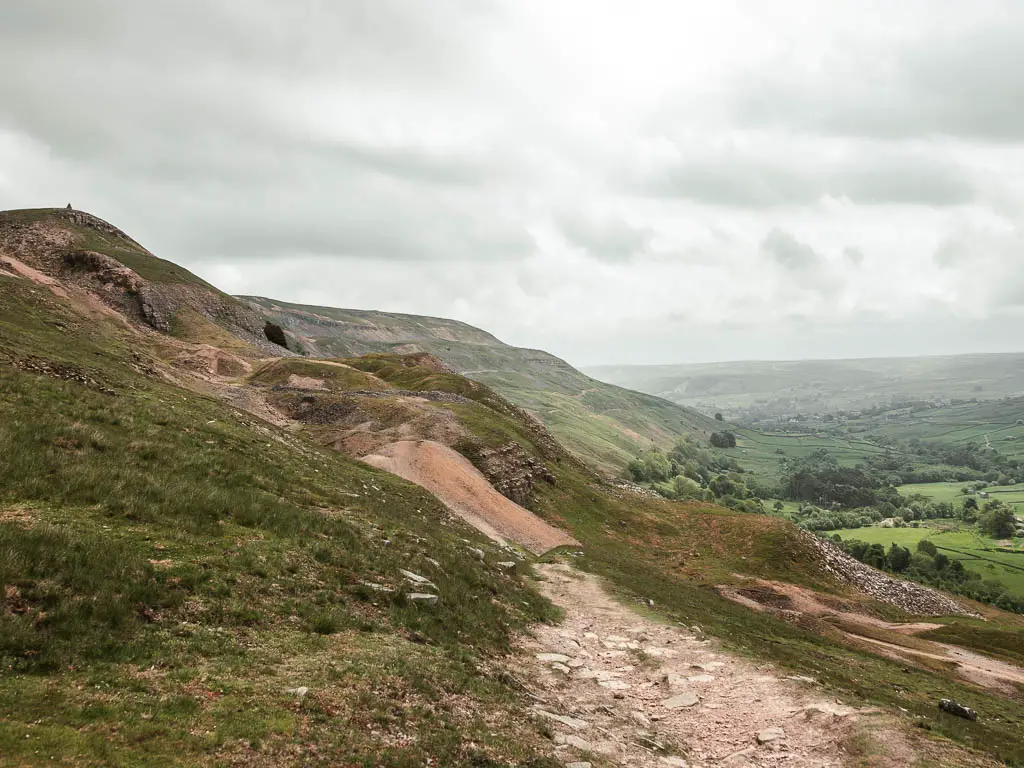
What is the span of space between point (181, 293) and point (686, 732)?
138 meters

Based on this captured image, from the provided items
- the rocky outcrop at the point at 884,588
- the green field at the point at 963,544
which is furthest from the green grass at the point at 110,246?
the green field at the point at 963,544

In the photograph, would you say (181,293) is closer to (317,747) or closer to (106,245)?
(106,245)

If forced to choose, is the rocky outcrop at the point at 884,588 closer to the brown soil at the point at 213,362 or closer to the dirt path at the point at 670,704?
the dirt path at the point at 670,704

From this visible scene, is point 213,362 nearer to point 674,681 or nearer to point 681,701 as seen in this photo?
point 674,681

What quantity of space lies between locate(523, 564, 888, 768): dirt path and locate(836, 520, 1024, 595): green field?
135850mm

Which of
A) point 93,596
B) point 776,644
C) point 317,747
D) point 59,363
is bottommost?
point 776,644

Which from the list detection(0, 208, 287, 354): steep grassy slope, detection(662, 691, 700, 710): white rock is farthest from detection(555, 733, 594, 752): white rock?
detection(0, 208, 287, 354): steep grassy slope

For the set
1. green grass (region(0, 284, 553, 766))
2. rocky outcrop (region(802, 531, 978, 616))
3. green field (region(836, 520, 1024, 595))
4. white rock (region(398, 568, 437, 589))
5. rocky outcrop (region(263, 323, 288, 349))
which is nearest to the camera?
green grass (region(0, 284, 553, 766))

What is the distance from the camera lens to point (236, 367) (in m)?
91.2

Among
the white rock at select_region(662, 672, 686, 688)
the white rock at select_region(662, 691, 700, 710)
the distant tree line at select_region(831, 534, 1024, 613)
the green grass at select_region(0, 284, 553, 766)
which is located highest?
the green grass at select_region(0, 284, 553, 766)

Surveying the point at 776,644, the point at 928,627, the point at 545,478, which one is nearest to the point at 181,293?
the point at 545,478

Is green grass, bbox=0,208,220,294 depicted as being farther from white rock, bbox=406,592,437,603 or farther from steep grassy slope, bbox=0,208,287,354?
white rock, bbox=406,592,437,603

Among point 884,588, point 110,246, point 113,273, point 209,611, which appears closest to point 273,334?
point 110,246

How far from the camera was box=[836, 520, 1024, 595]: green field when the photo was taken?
399 feet
